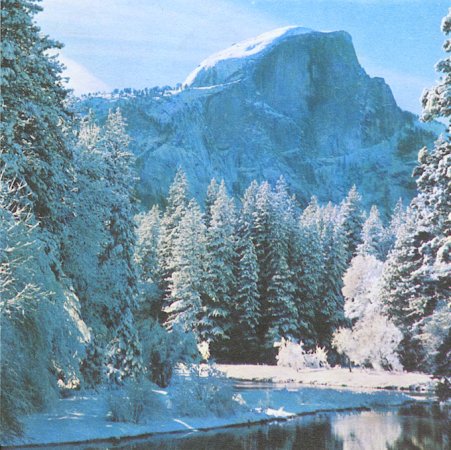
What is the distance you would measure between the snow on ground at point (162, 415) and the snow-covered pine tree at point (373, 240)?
32.9 m

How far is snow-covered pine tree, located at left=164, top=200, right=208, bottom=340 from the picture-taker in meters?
52.2

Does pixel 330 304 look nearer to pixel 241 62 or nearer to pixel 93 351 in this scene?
pixel 93 351

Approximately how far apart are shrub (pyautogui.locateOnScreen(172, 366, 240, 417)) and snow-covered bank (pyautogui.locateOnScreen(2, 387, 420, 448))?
33cm

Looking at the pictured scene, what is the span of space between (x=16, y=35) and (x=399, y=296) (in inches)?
1455

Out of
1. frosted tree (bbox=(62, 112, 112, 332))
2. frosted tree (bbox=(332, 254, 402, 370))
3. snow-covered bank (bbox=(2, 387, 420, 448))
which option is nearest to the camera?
snow-covered bank (bbox=(2, 387, 420, 448))

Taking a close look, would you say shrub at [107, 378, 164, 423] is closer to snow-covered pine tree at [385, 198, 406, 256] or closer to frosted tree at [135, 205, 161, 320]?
frosted tree at [135, 205, 161, 320]

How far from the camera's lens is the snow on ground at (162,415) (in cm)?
1947

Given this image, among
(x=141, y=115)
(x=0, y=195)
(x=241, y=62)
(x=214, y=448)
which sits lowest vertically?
(x=214, y=448)

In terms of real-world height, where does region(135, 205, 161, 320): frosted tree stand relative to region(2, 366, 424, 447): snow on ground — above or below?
above

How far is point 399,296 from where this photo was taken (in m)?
47.2

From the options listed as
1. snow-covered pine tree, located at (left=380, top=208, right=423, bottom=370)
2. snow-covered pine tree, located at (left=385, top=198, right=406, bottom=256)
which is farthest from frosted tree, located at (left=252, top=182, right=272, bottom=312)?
snow-covered pine tree, located at (left=385, top=198, right=406, bottom=256)

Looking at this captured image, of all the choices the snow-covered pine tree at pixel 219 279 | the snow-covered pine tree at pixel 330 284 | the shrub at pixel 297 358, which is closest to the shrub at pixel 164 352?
the shrub at pixel 297 358

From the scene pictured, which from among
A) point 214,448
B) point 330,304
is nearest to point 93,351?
point 214,448

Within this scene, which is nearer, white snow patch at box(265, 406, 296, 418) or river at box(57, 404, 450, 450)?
river at box(57, 404, 450, 450)
